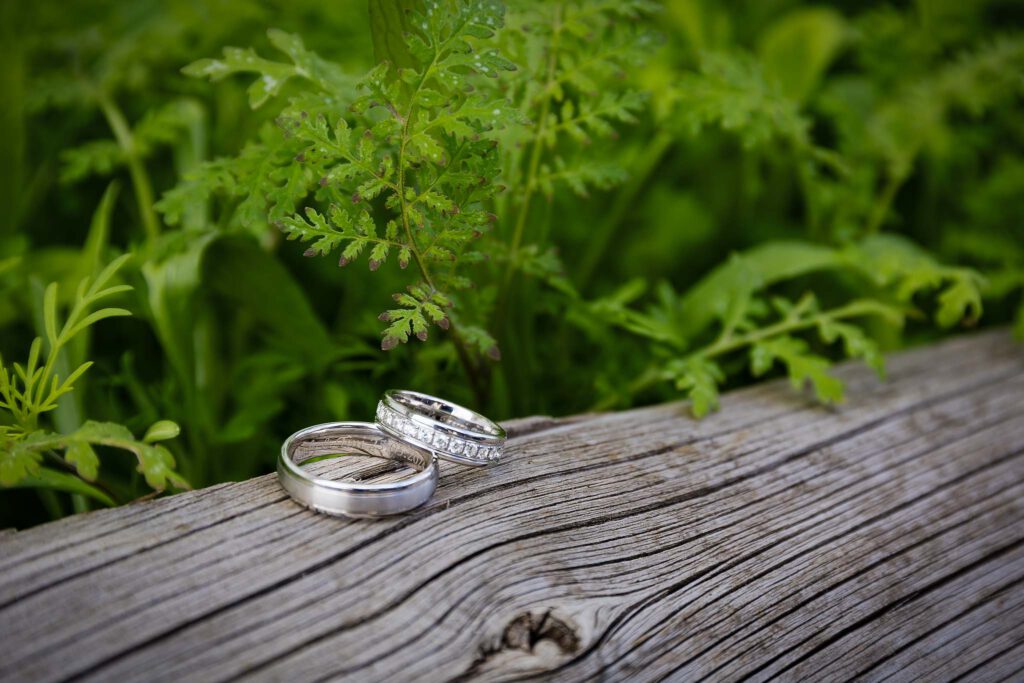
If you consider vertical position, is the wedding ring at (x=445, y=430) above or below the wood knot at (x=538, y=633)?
above

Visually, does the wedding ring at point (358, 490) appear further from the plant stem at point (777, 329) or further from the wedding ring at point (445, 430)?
the plant stem at point (777, 329)

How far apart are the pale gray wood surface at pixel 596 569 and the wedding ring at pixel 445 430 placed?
6 centimetres

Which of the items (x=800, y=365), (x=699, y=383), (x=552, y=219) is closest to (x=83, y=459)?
(x=699, y=383)

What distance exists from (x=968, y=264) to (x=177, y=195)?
2856 millimetres

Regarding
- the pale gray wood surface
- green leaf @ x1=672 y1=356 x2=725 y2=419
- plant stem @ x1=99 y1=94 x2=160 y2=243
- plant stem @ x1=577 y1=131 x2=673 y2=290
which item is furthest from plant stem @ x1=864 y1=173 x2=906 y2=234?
plant stem @ x1=99 y1=94 x2=160 y2=243

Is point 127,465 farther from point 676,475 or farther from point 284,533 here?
point 676,475

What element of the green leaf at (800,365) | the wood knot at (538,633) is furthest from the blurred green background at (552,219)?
the wood knot at (538,633)

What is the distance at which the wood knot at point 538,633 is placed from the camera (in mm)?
1116

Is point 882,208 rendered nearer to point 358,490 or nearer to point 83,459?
point 358,490

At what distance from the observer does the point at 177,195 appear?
1.56 meters

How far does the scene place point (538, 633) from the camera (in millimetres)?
1133

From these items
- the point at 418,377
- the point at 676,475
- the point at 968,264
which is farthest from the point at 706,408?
the point at 968,264

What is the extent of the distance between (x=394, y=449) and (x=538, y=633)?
0.49m

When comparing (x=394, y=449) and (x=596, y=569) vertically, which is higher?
(x=394, y=449)
